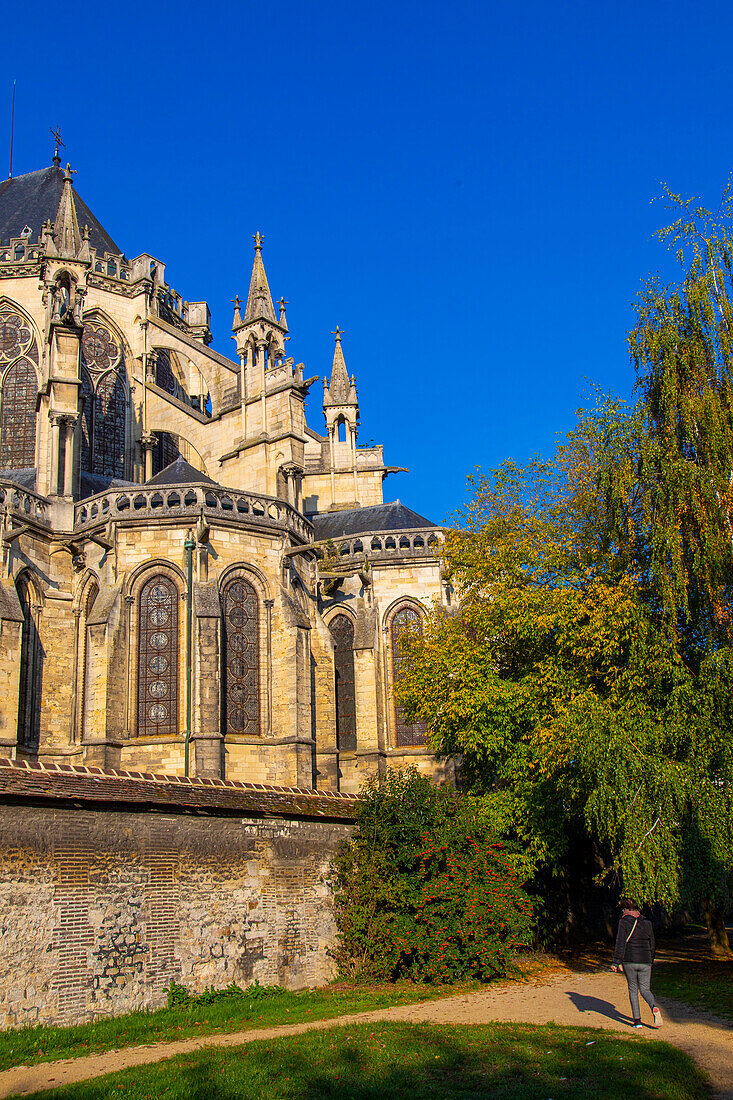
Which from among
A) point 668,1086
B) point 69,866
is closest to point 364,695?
point 69,866

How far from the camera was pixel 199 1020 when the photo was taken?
12.0m

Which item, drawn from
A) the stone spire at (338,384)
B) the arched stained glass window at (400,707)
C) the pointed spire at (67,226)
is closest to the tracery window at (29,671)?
the arched stained glass window at (400,707)

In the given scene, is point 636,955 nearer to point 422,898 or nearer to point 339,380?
point 422,898

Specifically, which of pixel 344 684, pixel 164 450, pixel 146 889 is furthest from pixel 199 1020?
pixel 164 450

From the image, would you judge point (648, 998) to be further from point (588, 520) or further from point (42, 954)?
point (588, 520)

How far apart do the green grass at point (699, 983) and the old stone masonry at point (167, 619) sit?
520cm

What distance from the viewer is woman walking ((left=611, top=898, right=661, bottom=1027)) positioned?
1109cm

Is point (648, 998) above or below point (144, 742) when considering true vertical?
below

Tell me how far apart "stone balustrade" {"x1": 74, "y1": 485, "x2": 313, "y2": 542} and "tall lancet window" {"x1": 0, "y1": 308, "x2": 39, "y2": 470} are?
6.96 meters

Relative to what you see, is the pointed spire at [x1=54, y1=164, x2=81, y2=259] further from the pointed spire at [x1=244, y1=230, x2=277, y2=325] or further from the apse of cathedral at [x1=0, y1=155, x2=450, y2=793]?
the pointed spire at [x1=244, y1=230, x2=277, y2=325]

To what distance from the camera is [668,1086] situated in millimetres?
8484

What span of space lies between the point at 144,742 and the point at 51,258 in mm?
13964

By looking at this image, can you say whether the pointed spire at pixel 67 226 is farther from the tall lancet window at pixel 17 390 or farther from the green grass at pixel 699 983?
the green grass at pixel 699 983

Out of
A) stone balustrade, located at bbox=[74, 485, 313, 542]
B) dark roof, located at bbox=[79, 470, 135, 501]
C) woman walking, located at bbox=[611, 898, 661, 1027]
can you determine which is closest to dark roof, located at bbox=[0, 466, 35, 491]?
dark roof, located at bbox=[79, 470, 135, 501]
